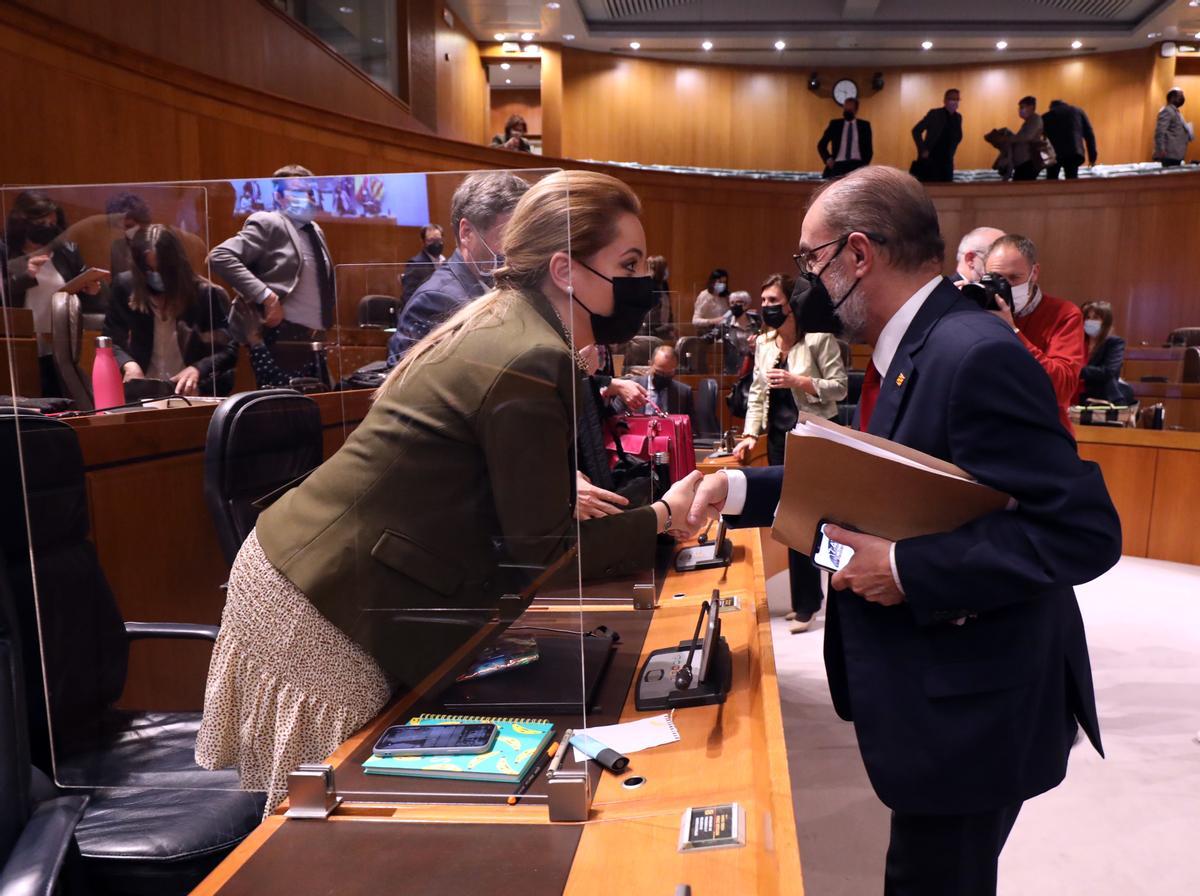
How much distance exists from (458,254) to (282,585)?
1.65 feet

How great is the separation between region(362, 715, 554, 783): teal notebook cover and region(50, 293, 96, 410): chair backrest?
2.41 feet

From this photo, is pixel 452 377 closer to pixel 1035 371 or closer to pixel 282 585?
pixel 282 585

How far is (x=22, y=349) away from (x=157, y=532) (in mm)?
340

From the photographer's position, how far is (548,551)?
1060 millimetres

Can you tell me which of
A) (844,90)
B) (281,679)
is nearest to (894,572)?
(281,679)

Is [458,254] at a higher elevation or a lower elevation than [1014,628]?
higher

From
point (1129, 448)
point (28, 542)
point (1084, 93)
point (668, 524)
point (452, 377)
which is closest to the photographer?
point (452, 377)

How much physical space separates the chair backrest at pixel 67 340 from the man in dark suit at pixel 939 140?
33.1 ft

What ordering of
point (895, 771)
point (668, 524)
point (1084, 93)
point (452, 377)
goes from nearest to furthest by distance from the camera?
1. point (452, 377)
2. point (895, 771)
3. point (668, 524)
4. point (1084, 93)

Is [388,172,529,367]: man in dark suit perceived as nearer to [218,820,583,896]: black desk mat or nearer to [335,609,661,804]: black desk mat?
[335,609,661,804]: black desk mat

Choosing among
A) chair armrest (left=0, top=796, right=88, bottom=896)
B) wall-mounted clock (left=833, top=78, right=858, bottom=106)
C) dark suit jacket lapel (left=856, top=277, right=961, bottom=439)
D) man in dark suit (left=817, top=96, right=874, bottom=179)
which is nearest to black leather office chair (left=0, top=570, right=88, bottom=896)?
chair armrest (left=0, top=796, right=88, bottom=896)

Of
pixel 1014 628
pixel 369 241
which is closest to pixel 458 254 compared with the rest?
pixel 369 241

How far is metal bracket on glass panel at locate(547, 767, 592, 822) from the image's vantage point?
3.25 ft

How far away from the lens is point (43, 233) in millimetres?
1260
